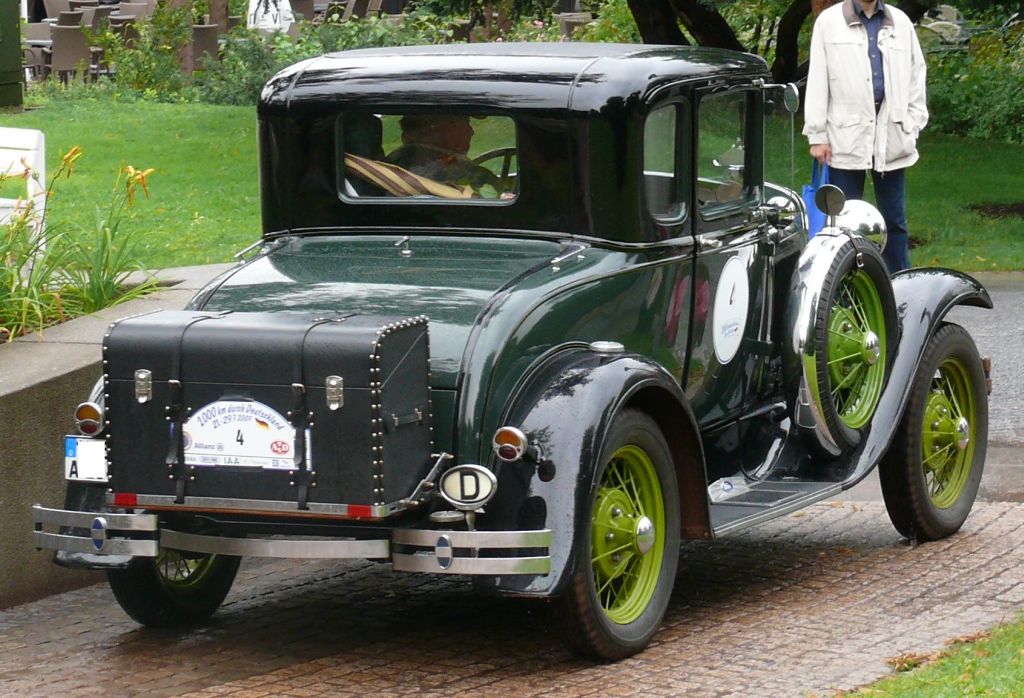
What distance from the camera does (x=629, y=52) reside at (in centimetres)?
585

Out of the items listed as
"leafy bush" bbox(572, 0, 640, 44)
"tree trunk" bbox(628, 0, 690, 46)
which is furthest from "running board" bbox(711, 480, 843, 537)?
"leafy bush" bbox(572, 0, 640, 44)

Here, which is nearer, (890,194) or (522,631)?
(522,631)

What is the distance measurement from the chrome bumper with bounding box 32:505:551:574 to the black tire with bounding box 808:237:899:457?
1763 millimetres

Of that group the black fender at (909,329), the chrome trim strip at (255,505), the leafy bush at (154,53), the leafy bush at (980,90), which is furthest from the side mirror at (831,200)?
the leafy bush at (154,53)

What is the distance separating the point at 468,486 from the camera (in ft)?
15.7

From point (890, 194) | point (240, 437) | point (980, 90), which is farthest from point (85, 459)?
point (980, 90)

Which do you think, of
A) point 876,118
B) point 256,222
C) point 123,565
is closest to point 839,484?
point 123,565

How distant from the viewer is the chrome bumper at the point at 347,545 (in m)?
4.76

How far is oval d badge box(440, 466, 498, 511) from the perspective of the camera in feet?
15.7

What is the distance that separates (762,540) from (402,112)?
232 cm

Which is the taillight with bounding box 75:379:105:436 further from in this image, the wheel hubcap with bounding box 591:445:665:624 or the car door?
the car door

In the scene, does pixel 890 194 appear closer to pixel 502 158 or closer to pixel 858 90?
pixel 858 90

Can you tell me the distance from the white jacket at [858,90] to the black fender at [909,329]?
203cm

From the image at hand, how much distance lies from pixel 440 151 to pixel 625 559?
5.04 feet
